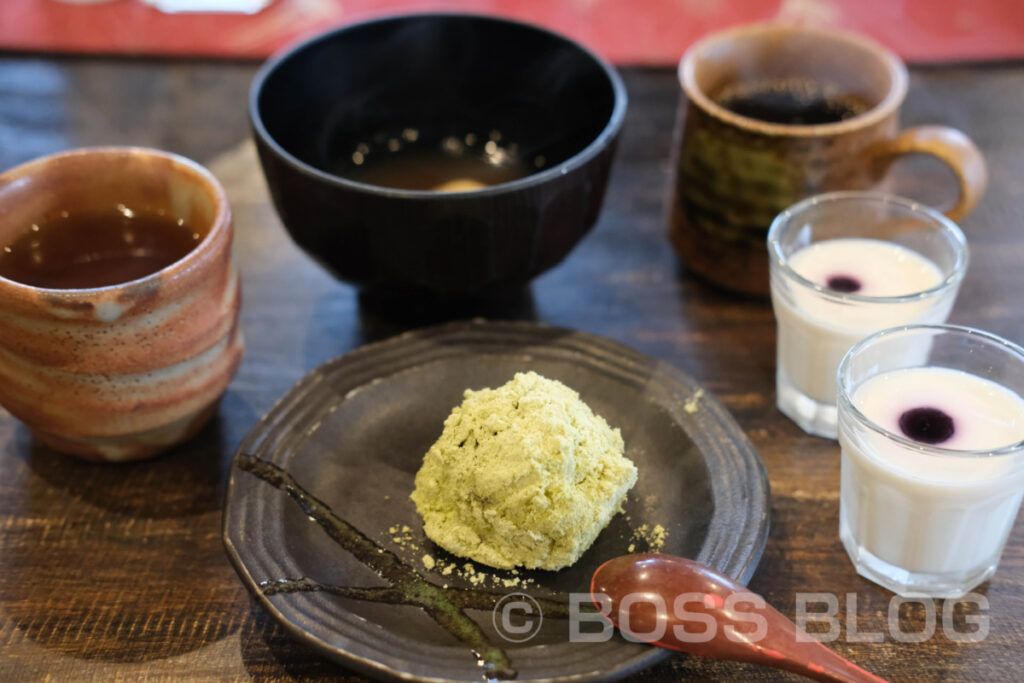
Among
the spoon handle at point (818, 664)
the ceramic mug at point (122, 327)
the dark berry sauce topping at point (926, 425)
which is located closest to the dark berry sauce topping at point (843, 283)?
the dark berry sauce topping at point (926, 425)

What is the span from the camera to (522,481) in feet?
2.87

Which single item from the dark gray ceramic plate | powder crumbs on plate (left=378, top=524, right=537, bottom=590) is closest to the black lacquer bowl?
the dark gray ceramic plate

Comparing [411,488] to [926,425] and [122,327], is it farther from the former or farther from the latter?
[926,425]

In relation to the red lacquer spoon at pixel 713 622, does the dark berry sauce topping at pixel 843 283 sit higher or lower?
higher

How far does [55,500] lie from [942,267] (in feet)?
3.41

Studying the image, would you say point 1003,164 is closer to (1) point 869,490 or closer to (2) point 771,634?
(1) point 869,490

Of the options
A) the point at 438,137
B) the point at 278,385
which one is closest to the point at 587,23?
the point at 438,137

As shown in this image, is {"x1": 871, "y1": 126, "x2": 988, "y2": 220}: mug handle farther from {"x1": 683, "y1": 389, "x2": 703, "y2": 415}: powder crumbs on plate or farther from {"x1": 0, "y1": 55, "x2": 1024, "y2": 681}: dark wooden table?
{"x1": 683, "y1": 389, "x2": 703, "y2": 415}: powder crumbs on plate

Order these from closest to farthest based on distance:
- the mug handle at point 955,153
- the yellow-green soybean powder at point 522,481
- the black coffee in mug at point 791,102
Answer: the yellow-green soybean powder at point 522,481 < the mug handle at point 955,153 < the black coffee in mug at point 791,102

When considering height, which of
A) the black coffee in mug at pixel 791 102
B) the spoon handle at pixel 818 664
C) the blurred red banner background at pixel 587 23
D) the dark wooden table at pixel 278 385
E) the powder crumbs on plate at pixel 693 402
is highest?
the black coffee in mug at pixel 791 102

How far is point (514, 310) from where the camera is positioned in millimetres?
1246

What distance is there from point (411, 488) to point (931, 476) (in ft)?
1.65

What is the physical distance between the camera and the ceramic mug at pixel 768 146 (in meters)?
1.15

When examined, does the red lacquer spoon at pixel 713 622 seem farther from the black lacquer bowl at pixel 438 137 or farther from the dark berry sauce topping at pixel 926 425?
the black lacquer bowl at pixel 438 137
